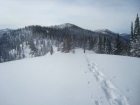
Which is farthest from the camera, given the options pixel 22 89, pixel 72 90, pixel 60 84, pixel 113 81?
pixel 113 81

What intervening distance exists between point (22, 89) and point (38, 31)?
497ft

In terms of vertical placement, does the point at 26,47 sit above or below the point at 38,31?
below

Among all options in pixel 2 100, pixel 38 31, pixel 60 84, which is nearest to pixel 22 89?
pixel 2 100

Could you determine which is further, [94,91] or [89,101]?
[94,91]

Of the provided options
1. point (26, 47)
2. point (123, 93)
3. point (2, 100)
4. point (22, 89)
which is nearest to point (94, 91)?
point (123, 93)

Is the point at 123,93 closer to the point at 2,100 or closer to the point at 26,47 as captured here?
the point at 2,100

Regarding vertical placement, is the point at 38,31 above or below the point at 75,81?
above

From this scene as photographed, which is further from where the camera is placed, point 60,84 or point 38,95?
point 60,84

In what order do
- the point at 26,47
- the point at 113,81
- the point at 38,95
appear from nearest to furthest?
the point at 38,95, the point at 113,81, the point at 26,47

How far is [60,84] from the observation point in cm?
603

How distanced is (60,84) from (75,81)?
1.00 meters

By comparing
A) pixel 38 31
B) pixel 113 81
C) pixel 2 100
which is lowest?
pixel 2 100

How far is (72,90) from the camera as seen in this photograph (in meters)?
5.30

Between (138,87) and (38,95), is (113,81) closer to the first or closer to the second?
(138,87)
